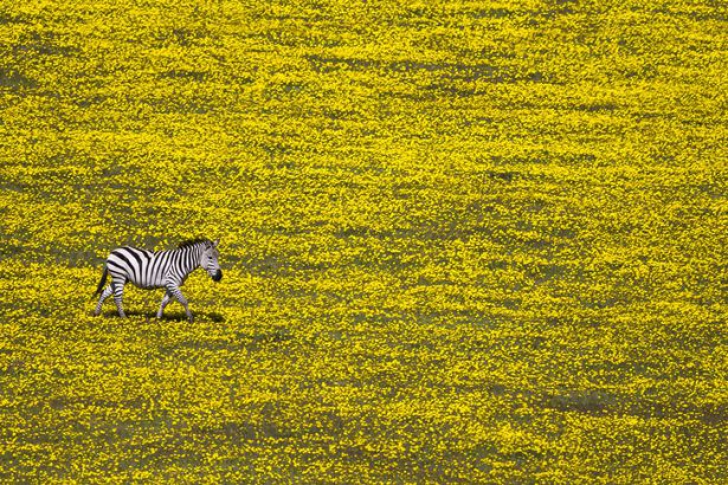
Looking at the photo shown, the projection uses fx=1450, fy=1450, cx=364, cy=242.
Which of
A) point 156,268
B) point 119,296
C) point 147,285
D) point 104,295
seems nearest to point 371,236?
point 156,268

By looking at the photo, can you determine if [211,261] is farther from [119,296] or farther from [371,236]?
[371,236]

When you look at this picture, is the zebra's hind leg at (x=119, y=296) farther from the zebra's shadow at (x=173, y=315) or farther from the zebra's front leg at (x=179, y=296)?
the zebra's front leg at (x=179, y=296)

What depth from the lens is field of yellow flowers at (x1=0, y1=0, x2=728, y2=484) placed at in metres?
29.5

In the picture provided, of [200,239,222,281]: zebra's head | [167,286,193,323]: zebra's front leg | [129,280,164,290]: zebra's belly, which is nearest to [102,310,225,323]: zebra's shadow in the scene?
[167,286,193,323]: zebra's front leg

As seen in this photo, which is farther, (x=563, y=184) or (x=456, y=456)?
(x=563, y=184)

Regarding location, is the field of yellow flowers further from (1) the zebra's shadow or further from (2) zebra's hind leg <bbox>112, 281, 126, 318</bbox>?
(2) zebra's hind leg <bbox>112, 281, 126, 318</bbox>

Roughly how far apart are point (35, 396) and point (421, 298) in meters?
9.10

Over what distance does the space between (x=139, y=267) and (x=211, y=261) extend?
1.64m

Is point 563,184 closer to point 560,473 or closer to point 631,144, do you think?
point 631,144

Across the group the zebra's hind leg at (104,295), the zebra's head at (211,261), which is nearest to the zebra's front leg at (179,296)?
the zebra's head at (211,261)

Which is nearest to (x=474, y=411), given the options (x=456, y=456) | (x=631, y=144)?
(x=456, y=456)

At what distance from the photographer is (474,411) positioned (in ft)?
99.3

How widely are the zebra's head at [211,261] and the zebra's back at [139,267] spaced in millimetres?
887

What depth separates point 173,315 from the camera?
32656 millimetres
